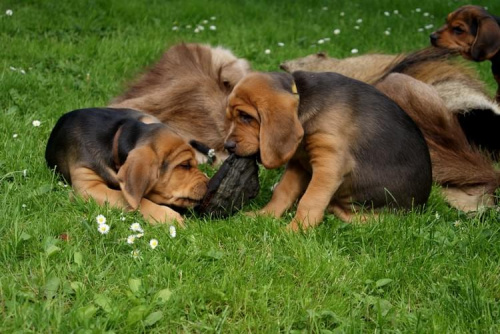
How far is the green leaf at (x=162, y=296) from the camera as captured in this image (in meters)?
3.36

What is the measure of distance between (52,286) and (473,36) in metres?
5.07

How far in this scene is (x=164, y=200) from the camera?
477 cm

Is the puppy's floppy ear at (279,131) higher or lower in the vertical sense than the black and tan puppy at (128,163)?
higher

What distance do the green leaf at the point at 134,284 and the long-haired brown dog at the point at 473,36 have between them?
14.3ft

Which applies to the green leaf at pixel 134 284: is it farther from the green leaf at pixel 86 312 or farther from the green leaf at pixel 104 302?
the green leaf at pixel 86 312

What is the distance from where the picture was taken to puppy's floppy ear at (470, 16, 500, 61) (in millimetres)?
6773

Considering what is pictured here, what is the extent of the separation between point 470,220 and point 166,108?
2.82m

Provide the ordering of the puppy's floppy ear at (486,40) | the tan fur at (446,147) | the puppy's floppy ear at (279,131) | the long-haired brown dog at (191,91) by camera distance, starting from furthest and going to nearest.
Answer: the puppy's floppy ear at (486,40) → the long-haired brown dog at (191,91) → the tan fur at (446,147) → the puppy's floppy ear at (279,131)

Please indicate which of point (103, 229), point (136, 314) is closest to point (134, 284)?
point (136, 314)

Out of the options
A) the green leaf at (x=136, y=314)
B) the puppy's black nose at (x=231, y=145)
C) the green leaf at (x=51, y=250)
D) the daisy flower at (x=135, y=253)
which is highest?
the puppy's black nose at (x=231, y=145)

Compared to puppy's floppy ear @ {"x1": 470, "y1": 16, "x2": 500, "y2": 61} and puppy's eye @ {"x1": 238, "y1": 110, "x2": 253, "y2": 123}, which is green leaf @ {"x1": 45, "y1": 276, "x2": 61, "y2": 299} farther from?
puppy's floppy ear @ {"x1": 470, "y1": 16, "x2": 500, "y2": 61}

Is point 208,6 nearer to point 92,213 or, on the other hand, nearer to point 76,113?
point 76,113

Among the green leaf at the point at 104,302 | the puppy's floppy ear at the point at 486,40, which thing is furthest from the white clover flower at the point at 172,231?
the puppy's floppy ear at the point at 486,40

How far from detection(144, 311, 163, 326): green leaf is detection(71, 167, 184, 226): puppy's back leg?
122cm
